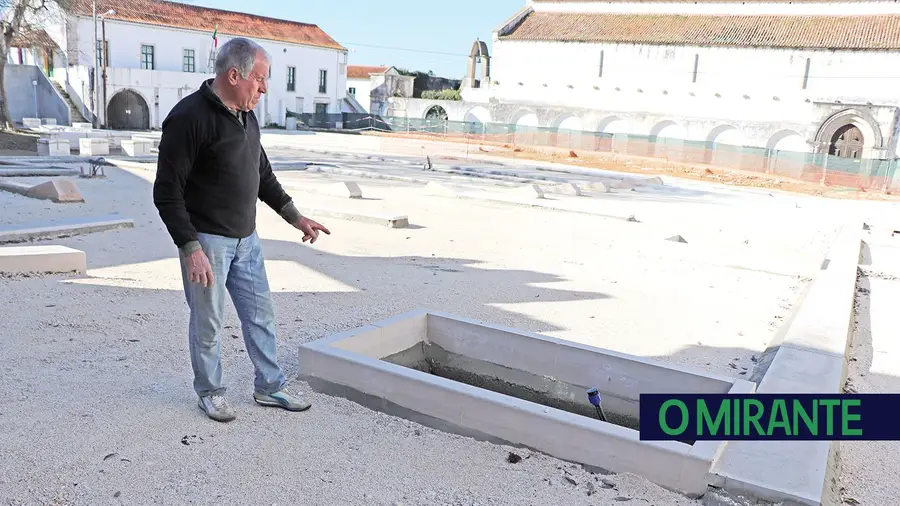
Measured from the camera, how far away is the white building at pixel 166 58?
4003cm

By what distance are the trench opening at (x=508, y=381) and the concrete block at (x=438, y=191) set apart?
37.2 feet

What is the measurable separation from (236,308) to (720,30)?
4243 cm

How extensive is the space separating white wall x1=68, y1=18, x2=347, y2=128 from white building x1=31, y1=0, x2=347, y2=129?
0.19 feet

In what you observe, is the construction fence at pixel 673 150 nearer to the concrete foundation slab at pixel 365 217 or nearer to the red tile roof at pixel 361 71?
the red tile roof at pixel 361 71

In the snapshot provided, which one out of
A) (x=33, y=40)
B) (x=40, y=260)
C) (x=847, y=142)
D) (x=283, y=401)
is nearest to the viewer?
(x=283, y=401)

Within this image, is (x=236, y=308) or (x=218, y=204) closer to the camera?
(x=218, y=204)

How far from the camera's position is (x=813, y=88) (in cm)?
3728

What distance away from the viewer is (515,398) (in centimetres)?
377

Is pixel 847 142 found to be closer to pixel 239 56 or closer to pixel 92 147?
pixel 92 147

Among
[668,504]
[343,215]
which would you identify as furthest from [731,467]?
[343,215]

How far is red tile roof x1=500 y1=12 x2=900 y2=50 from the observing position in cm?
3725

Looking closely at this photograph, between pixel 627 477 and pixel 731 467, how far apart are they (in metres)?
0.46

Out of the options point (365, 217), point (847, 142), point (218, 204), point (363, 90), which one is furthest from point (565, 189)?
point (363, 90)

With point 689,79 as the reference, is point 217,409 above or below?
below
